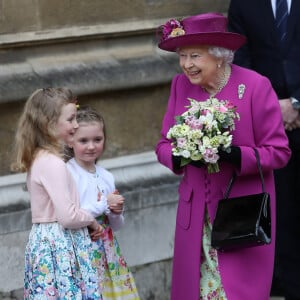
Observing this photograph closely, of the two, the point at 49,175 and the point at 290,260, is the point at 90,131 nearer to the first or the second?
the point at 49,175

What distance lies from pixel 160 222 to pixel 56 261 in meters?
1.61

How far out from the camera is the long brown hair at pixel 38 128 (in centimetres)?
471

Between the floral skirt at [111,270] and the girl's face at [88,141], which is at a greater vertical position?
the girl's face at [88,141]

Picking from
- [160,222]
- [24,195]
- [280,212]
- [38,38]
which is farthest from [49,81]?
[280,212]

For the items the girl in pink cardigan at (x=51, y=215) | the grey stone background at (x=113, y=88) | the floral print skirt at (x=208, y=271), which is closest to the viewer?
the girl in pink cardigan at (x=51, y=215)

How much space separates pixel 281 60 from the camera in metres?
5.57

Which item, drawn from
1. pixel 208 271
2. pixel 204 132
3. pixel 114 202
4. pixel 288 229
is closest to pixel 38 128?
pixel 114 202

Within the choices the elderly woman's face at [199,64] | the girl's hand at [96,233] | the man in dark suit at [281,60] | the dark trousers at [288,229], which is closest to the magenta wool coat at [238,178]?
the elderly woman's face at [199,64]

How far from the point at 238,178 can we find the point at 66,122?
88 centimetres

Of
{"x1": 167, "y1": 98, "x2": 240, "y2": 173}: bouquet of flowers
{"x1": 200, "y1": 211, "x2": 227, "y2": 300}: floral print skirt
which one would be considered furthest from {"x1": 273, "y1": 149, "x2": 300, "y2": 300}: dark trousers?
{"x1": 167, "y1": 98, "x2": 240, "y2": 173}: bouquet of flowers

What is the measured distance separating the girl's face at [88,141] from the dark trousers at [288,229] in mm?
1415

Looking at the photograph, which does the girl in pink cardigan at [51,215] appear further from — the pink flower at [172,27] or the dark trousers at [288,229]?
the dark trousers at [288,229]

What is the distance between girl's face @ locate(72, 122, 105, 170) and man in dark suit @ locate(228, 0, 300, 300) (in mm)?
1141

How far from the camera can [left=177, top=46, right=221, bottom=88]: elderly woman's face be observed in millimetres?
4793
